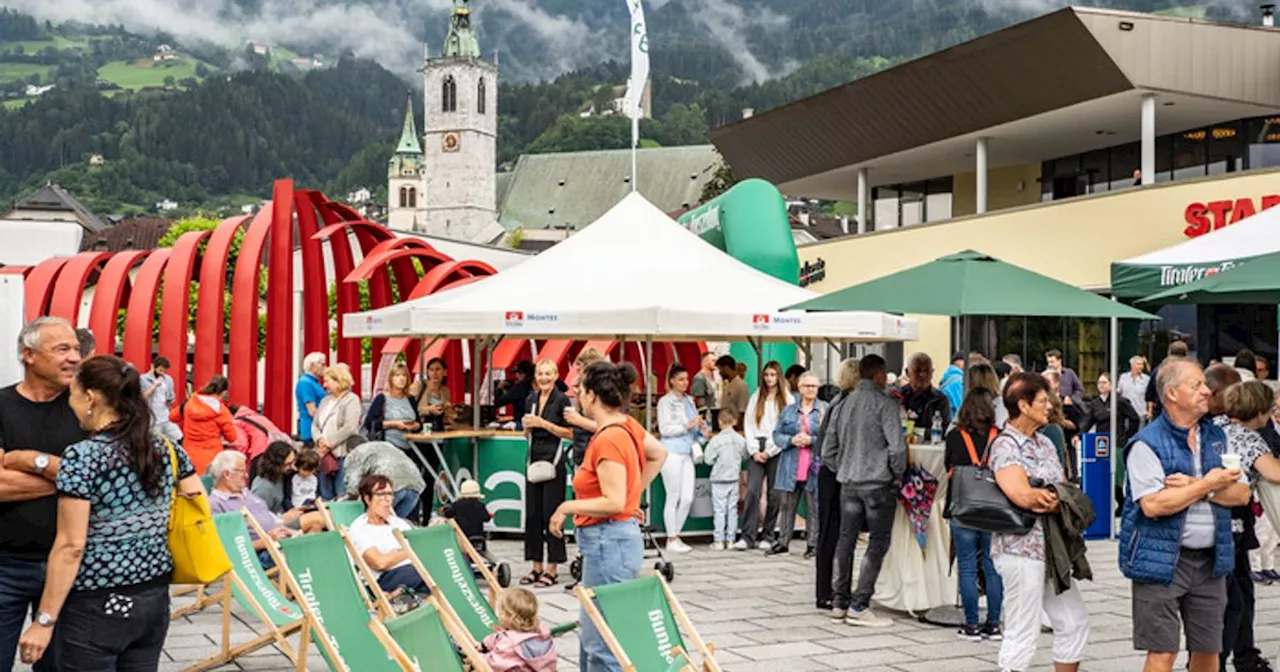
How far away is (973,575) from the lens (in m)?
9.12

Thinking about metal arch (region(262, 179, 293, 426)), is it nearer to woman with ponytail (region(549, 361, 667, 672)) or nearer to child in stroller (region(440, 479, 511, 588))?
child in stroller (region(440, 479, 511, 588))

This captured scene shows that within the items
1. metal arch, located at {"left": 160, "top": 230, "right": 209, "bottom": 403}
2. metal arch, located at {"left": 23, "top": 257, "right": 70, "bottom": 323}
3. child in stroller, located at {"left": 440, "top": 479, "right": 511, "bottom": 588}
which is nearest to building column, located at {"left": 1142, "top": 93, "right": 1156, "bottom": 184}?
metal arch, located at {"left": 160, "top": 230, "right": 209, "bottom": 403}

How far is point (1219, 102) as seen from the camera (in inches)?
993

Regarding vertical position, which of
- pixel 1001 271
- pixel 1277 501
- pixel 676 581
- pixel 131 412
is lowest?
pixel 676 581

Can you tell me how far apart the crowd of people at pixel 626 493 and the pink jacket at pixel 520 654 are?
10mm

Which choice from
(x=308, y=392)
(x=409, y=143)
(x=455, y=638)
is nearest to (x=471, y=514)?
(x=455, y=638)

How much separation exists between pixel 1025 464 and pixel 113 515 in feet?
13.6

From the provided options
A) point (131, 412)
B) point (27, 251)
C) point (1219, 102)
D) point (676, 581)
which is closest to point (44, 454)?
point (131, 412)

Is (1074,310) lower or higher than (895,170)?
lower

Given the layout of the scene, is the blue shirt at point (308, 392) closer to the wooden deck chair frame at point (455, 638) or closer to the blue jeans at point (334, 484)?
the blue jeans at point (334, 484)

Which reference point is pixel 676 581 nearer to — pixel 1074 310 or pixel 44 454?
pixel 1074 310

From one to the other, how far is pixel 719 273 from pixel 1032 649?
795 centimetres

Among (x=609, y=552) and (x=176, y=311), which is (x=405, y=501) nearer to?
(x=609, y=552)

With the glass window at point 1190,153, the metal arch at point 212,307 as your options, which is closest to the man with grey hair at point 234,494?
the metal arch at point 212,307
